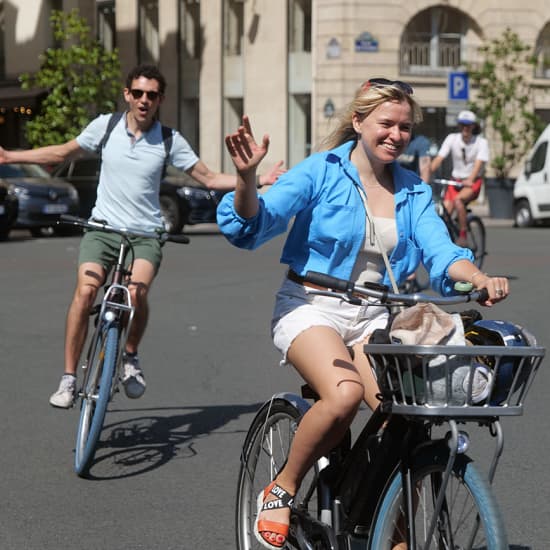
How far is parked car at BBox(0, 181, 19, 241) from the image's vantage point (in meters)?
23.8

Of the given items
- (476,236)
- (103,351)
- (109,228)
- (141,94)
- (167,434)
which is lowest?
(167,434)

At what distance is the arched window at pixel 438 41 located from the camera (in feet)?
125

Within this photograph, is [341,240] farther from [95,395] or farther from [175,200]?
[175,200]

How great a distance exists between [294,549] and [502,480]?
199 centimetres

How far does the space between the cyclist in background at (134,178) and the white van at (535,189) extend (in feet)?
69.2

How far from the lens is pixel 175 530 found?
214 inches

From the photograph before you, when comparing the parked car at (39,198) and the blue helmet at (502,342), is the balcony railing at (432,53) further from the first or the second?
the blue helmet at (502,342)

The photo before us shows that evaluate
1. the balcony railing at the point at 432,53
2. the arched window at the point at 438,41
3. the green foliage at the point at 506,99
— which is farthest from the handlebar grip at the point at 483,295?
the arched window at the point at 438,41

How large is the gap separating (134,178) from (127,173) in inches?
1.8

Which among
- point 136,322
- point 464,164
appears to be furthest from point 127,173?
point 464,164

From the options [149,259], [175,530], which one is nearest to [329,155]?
[175,530]

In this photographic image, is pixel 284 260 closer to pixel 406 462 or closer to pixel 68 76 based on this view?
pixel 406 462

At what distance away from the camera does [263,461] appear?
4695 mm

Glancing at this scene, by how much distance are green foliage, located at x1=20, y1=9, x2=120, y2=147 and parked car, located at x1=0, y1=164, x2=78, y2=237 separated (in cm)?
1074
